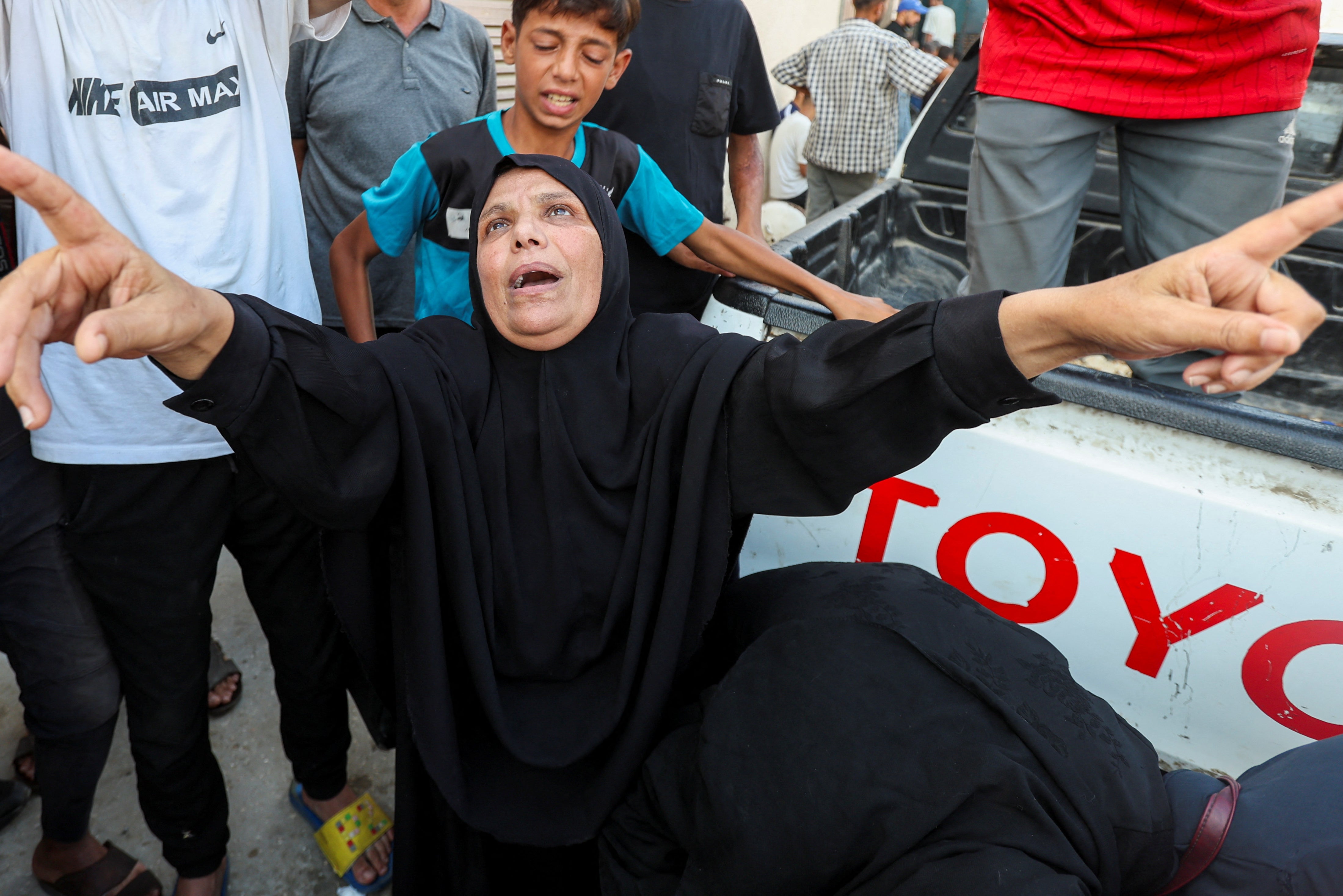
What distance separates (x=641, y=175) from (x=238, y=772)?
6.28 feet

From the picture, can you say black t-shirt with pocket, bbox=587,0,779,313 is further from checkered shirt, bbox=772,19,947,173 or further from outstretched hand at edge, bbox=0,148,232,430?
checkered shirt, bbox=772,19,947,173

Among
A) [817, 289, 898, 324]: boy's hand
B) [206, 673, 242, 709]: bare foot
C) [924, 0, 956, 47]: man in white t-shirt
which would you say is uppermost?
[924, 0, 956, 47]: man in white t-shirt

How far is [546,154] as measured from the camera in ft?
6.52

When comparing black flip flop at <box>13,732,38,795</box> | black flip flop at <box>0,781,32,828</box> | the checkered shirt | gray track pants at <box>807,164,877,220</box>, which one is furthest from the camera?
gray track pants at <box>807,164,877,220</box>

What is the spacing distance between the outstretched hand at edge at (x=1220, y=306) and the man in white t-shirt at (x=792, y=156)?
580cm

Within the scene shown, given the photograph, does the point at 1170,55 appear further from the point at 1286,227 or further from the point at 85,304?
the point at 85,304

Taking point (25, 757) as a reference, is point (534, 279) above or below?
above

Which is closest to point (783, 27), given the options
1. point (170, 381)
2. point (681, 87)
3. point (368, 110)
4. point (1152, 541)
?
point (681, 87)

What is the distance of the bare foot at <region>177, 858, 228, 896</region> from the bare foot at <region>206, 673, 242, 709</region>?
64 centimetres

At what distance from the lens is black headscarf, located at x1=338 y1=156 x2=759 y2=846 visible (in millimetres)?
1461

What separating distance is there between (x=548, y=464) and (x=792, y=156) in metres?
6.14

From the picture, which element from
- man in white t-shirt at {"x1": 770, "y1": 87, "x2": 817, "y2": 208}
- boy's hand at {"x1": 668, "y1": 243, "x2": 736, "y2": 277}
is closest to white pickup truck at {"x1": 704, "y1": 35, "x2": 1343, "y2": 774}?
boy's hand at {"x1": 668, "y1": 243, "x2": 736, "y2": 277}

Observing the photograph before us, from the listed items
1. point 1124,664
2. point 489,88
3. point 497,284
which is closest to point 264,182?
point 497,284

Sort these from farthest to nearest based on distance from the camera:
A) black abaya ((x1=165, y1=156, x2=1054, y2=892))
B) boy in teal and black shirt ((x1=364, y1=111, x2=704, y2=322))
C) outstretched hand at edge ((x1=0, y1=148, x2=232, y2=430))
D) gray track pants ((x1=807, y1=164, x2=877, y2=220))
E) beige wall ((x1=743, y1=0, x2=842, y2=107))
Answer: beige wall ((x1=743, y1=0, x2=842, y2=107)) < gray track pants ((x1=807, y1=164, x2=877, y2=220)) < boy in teal and black shirt ((x1=364, y1=111, x2=704, y2=322)) < black abaya ((x1=165, y1=156, x2=1054, y2=892)) < outstretched hand at edge ((x1=0, y1=148, x2=232, y2=430))
